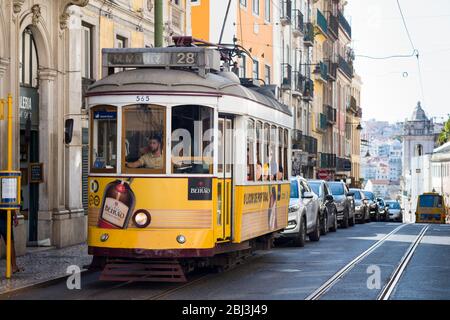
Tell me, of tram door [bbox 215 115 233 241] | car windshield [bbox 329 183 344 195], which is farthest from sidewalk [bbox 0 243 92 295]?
car windshield [bbox 329 183 344 195]

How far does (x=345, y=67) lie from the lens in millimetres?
82750

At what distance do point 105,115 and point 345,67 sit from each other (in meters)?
68.3

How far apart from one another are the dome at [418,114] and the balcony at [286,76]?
11616cm

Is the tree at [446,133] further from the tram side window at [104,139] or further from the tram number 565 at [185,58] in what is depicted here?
the tram side window at [104,139]

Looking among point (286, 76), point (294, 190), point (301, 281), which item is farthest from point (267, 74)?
point (301, 281)

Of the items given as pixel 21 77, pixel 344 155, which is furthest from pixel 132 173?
pixel 344 155

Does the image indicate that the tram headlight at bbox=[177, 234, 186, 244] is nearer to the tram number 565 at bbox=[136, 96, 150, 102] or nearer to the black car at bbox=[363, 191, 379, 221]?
the tram number 565 at bbox=[136, 96, 150, 102]

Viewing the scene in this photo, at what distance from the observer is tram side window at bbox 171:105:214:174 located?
50.9 feet

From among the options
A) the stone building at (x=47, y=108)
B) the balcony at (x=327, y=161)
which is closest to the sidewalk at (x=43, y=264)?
the stone building at (x=47, y=108)

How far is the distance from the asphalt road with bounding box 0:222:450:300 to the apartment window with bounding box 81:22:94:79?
685 centimetres

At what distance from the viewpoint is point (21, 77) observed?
74.2ft

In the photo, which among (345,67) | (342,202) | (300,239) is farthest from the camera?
(345,67)

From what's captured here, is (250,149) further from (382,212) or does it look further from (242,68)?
(382,212)
